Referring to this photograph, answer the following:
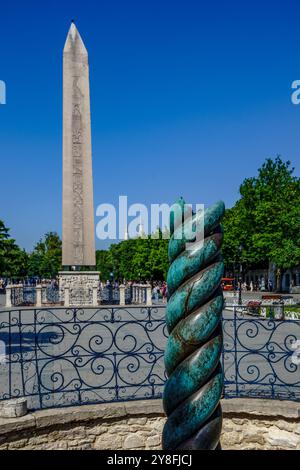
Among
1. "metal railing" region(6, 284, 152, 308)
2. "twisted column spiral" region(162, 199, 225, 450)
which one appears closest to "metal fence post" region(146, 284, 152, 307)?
"metal railing" region(6, 284, 152, 308)

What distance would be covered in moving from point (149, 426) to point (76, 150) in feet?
78.1

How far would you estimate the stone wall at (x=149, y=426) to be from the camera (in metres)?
6.26

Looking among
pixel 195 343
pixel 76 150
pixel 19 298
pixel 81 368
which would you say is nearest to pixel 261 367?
pixel 81 368

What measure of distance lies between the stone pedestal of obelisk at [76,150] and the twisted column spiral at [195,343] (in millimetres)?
25578

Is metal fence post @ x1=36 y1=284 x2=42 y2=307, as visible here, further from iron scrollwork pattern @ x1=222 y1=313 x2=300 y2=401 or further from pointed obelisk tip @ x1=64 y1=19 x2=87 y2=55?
iron scrollwork pattern @ x1=222 y1=313 x2=300 y2=401

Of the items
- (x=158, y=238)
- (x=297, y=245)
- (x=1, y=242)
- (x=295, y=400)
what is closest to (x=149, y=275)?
(x=158, y=238)

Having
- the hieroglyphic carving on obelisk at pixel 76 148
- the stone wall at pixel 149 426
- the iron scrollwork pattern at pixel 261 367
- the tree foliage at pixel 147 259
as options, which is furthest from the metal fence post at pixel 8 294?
the tree foliage at pixel 147 259

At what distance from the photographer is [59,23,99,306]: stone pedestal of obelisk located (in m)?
29.0

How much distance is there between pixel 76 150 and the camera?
2905 centimetres

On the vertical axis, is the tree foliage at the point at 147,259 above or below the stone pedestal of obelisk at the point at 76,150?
below

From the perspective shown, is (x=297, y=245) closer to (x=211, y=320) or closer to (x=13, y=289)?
(x=13, y=289)

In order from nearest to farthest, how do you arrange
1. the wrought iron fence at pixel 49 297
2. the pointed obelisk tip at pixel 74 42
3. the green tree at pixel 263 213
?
the pointed obelisk tip at pixel 74 42, the wrought iron fence at pixel 49 297, the green tree at pixel 263 213

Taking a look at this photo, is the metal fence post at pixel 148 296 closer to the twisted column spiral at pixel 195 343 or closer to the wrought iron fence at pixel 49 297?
the wrought iron fence at pixel 49 297
